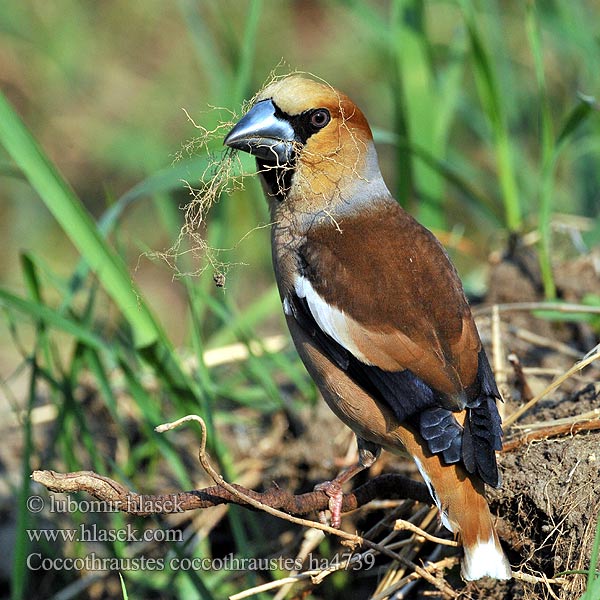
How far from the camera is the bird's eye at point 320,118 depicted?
3234 mm

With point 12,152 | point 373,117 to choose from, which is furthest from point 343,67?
point 12,152

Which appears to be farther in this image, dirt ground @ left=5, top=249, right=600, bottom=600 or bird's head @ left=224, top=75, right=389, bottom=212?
bird's head @ left=224, top=75, right=389, bottom=212

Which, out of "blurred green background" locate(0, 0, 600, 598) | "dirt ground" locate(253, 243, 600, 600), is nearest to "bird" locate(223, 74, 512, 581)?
"dirt ground" locate(253, 243, 600, 600)

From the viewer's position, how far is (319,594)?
351 cm

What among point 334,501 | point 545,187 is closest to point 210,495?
point 334,501

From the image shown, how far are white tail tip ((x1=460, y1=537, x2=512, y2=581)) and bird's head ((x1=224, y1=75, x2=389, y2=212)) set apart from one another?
1.24m

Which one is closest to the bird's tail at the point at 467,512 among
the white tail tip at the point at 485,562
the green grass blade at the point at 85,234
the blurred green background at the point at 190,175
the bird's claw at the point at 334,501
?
the white tail tip at the point at 485,562

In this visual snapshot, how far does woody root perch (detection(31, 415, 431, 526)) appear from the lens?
2.37 meters

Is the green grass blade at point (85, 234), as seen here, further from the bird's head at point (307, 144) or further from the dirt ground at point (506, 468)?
the dirt ground at point (506, 468)

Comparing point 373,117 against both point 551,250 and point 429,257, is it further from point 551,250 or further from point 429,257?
point 429,257

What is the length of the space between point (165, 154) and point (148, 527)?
3384 millimetres

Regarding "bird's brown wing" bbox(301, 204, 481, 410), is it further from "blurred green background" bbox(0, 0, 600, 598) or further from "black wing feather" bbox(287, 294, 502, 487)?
"blurred green background" bbox(0, 0, 600, 598)

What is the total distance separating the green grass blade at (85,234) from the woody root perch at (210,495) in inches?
36.9

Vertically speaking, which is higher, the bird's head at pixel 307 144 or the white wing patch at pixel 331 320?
the bird's head at pixel 307 144
